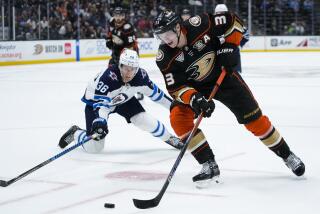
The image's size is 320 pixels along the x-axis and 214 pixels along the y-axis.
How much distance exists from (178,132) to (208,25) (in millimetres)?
683

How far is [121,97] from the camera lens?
5012mm

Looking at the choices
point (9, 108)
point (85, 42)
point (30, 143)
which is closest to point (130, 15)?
point (85, 42)

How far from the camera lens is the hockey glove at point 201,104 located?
380 cm

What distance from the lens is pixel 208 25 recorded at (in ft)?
13.1

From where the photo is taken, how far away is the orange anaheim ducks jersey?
3.90 m

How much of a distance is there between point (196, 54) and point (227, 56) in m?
0.19

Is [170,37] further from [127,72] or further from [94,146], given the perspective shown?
[94,146]

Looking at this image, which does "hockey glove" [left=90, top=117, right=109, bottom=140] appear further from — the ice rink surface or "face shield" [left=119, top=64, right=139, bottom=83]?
"face shield" [left=119, top=64, right=139, bottom=83]

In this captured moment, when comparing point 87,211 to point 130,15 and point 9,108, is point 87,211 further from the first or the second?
point 130,15

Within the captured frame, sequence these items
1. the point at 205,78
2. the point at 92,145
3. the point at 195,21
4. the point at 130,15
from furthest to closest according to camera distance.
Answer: the point at 130,15
the point at 92,145
the point at 205,78
the point at 195,21

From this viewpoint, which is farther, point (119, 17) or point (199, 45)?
point (119, 17)

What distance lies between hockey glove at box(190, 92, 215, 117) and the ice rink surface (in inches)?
18.3

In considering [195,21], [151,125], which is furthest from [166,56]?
[151,125]

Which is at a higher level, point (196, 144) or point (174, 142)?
point (196, 144)
